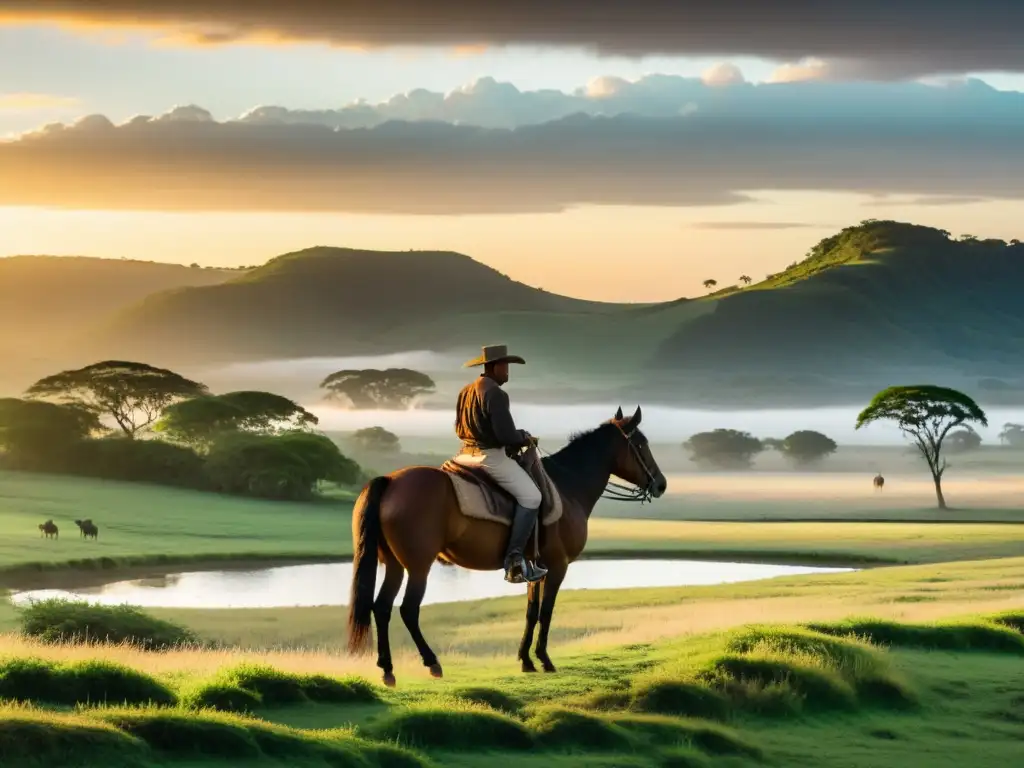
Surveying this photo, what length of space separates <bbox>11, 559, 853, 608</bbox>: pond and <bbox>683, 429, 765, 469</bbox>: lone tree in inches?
3580

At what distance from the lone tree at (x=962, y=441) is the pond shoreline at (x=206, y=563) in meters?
111

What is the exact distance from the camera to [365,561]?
1842 cm

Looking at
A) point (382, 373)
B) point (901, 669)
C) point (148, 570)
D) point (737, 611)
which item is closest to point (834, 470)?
point (382, 373)

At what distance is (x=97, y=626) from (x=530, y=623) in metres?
13.5

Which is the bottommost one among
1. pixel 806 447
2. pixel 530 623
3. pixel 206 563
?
pixel 206 563

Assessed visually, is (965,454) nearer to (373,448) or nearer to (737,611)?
(373,448)

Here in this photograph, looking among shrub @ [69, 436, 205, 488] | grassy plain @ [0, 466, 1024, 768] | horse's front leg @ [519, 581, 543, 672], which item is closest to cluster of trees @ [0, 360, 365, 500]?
shrub @ [69, 436, 205, 488]

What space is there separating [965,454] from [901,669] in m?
151

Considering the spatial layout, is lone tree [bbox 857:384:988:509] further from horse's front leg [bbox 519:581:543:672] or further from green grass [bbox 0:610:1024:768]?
horse's front leg [bbox 519:581:543:672]

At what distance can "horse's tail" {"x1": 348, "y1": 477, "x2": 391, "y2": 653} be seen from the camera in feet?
60.1

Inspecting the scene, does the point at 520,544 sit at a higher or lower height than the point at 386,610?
higher

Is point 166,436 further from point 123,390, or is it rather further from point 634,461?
point 634,461

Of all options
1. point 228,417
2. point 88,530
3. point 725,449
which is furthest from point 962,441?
point 88,530

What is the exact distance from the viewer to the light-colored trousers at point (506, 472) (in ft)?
62.8
